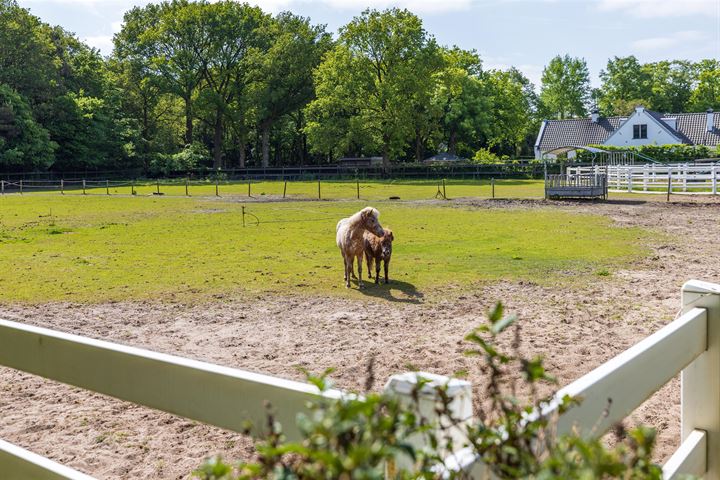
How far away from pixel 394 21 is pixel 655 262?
51334 millimetres

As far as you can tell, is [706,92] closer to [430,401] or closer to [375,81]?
[375,81]

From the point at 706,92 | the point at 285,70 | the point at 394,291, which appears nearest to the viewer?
the point at 394,291

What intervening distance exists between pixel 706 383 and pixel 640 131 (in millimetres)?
67646

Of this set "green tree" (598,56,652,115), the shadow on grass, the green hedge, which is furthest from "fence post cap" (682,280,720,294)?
"green tree" (598,56,652,115)

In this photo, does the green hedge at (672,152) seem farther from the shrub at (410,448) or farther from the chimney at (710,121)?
the shrub at (410,448)

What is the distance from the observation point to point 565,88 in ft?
340

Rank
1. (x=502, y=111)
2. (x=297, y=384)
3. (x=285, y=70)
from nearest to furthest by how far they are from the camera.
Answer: (x=297, y=384) < (x=285, y=70) < (x=502, y=111)

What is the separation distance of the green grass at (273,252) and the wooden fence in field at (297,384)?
8.52 meters

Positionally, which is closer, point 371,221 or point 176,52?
point 371,221

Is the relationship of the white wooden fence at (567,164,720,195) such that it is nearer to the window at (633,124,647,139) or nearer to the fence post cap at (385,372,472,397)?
the window at (633,124,647,139)

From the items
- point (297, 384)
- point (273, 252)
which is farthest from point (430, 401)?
point (273, 252)

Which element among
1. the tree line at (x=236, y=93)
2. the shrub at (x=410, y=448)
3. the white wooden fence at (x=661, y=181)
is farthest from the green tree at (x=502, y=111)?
the shrub at (x=410, y=448)

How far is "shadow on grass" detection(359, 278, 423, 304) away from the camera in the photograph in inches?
429

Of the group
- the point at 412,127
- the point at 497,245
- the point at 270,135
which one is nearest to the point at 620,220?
the point at 497,245
